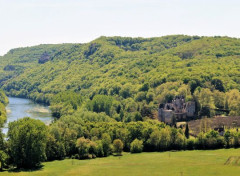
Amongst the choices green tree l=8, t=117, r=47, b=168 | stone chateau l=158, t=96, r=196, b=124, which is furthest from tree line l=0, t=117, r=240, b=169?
stone chateau l=158, t=96, r=196, b=124

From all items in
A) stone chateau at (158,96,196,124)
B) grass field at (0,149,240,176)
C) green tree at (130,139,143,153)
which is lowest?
grass field at (0,149,240,176)

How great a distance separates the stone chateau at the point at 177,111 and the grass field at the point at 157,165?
3449cm

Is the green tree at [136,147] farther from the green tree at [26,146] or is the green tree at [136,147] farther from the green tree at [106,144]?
the green tree at [26,146]

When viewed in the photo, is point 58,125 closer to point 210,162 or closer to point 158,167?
point 158,167

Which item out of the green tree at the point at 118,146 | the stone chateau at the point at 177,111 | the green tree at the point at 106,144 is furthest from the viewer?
the stone chateau at the point at 177,111

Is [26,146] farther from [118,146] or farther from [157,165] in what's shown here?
[157,165]

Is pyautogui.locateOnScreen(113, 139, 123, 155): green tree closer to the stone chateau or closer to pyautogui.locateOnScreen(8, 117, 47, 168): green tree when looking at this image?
pyautogui.locateOnScreen(8, 117, 47, 168): green tree

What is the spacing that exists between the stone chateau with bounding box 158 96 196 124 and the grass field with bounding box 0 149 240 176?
34.5m

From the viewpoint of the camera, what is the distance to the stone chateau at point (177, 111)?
137125 mm

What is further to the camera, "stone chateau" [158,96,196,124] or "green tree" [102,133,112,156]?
"stone chateau" [158,96,196,124]

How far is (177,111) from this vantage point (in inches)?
5546

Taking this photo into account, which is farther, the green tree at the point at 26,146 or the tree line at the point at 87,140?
the tree line at the point at 87,140

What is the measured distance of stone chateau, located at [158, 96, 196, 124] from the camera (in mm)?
137125

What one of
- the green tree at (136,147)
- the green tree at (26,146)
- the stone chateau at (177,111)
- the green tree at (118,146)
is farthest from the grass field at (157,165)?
the stone chateau at (177,111)
